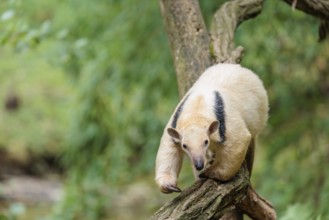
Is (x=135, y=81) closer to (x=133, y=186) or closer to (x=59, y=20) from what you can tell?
(x=59, y=20)

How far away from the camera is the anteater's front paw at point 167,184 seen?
3283 millimetres

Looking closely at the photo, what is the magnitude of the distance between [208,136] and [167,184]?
12.9 inches

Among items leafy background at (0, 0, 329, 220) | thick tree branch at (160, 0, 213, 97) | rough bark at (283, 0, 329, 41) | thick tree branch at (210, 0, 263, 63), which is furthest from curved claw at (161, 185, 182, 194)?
leafy background at (0, 0, 329, 220)

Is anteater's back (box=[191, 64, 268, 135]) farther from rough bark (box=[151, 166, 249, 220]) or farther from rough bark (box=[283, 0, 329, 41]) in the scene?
rough bark (box=[283, 0, 329, 41])

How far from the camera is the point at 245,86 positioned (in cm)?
378

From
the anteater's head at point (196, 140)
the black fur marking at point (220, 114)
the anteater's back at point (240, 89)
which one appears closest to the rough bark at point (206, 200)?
the anteater's head at point (196, 140)

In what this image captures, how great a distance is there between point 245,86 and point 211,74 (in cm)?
20

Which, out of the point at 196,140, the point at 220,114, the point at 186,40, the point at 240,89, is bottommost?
the point at 196,140

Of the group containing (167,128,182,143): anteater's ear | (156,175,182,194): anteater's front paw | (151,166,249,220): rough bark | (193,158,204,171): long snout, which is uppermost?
(167,128,182,143): anteater's ear

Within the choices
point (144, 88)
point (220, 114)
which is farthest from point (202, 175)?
point (144, 88)

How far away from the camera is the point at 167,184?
3.30 meters

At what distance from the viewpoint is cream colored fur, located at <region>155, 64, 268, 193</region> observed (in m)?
3.21

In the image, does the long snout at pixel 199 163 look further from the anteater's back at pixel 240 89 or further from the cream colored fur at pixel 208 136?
the anteater's back at pixel 240 89

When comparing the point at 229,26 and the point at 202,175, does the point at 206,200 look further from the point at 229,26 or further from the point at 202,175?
the point at 229,26
